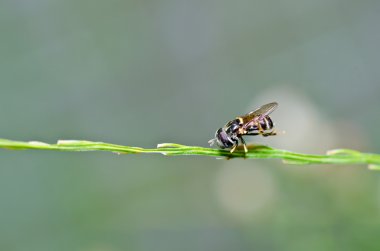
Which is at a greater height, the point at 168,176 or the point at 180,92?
the point at 180,92

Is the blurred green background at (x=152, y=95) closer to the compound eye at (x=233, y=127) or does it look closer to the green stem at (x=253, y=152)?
the compound eye at (x=233, y=127)

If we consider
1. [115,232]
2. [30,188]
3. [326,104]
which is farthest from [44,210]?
[326,104]

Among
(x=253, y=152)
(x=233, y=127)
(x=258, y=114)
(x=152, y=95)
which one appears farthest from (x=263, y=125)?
(x=152, y=95)

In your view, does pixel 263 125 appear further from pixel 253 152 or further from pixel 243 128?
pixel 253 152

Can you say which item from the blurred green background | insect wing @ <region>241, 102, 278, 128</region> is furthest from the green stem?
the blurred green background

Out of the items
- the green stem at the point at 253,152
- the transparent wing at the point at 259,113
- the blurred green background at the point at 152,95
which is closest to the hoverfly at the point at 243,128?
the transparent wing at the point at 259,113

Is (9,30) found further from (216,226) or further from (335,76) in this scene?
(335,76)
